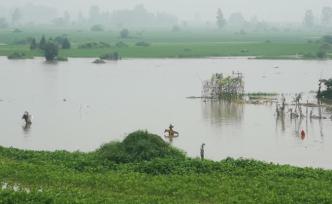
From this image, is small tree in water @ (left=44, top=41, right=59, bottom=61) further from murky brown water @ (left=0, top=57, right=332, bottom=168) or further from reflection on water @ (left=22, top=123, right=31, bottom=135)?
reflection on water @ (left=22, top=123, right=31, bottom=135)

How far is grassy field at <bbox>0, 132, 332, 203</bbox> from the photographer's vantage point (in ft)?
53.9

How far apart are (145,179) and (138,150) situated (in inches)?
105

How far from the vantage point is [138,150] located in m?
20.8

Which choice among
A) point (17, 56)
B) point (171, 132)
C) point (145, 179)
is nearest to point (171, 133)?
point (171, 132)

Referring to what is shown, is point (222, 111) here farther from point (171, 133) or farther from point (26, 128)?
point (26, 128)

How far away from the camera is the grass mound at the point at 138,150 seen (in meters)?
20.5

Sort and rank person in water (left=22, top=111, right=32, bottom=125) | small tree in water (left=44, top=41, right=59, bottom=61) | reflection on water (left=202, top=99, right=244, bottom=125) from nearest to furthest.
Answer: person in water (left=22, top=111, right=32, bottom=125) < reflection on water (left=202, top=99, right=244, bottom=125) < small tree in water (left=44, top=41, right=59, bottom=61)

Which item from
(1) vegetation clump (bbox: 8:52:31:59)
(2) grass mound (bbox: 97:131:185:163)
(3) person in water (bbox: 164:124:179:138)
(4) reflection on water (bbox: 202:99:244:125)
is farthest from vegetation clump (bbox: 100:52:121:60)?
(2) grass mound (bbox: 97:131:185:163)

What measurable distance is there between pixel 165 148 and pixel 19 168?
15.4ft

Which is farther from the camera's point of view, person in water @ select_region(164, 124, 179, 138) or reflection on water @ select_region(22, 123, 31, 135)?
reflection on water @ select_region(22, 123, 31, 135)

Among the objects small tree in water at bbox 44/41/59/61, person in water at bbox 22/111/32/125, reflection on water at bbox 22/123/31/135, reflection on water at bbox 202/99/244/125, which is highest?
small tree in water at bbox 44/41/59/61

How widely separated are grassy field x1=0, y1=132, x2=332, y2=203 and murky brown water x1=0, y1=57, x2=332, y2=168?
5032mm

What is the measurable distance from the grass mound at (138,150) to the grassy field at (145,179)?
3 cm

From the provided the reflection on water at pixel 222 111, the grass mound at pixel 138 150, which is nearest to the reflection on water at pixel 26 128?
the reflection on water at pixel 222 111
